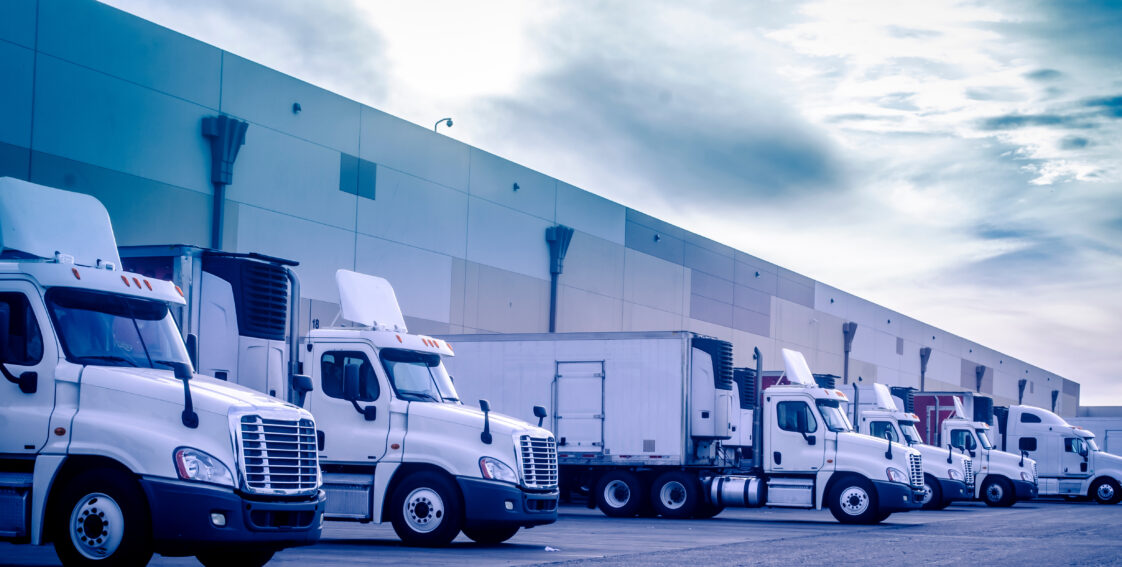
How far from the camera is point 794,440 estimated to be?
26.3m

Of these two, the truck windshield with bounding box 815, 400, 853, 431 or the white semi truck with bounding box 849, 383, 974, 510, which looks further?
the white semi truck with bounding box 849, 383, 974, 510

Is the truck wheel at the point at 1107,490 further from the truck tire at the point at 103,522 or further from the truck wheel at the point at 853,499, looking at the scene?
the truck tire at the point at 103,522

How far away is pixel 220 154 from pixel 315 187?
11.9ft

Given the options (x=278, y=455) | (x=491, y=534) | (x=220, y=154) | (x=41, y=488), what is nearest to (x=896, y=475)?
(x=491, y=534)

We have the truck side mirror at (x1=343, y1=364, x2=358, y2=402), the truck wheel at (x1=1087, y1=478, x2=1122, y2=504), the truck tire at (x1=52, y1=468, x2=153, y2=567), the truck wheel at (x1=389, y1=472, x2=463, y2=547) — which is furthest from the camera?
the truck wheel at (x1=1087, y1=478, x2=1122, y2=504)

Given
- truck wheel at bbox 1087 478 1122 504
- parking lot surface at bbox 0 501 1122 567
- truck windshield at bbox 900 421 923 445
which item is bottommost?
truck wheel at bbox 1087 478 1122 504

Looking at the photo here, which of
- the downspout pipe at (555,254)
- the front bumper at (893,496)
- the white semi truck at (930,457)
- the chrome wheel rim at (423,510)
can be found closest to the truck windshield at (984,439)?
the white semi truck at (930,457)

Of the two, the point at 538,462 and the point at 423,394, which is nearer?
the point at 538,462

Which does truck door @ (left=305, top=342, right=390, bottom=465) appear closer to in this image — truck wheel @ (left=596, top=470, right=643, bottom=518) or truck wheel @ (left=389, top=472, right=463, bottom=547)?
truck wheel @ (left=389, top=472, right=463, bottom=547)

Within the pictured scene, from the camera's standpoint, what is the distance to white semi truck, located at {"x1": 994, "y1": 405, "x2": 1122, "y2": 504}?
42594 mm

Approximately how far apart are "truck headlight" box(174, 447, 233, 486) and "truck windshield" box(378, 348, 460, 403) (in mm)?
6147

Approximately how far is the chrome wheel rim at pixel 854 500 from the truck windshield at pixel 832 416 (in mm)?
1326

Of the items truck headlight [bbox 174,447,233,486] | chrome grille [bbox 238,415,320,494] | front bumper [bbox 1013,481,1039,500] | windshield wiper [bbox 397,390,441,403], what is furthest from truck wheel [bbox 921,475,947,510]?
truck headlight [bbox 174,447,233,486]

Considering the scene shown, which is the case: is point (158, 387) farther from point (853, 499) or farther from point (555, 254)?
point (555, 254)
